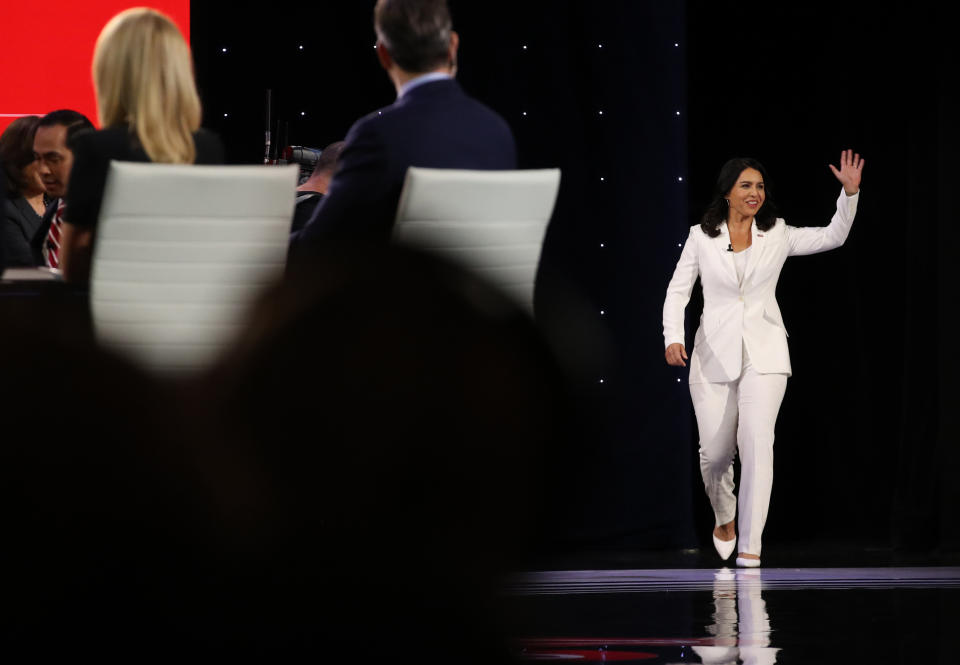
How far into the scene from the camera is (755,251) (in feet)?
14.8

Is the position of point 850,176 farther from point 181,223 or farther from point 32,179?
point 181,223

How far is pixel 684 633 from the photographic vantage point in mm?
2783

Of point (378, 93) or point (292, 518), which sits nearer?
point (292, 518)

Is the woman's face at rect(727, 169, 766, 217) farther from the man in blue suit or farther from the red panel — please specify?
the man in blue suit

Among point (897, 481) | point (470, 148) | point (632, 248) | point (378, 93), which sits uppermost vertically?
point (378, 93)

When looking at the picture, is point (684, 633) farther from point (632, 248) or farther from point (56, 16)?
point (56, 16)

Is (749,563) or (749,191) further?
(749,191)

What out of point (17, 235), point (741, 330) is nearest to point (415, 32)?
point (17, 235)

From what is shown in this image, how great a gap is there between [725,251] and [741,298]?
0.17 m

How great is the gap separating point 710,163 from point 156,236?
3.92 meters

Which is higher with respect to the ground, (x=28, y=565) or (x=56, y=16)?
(x=56, y=16)

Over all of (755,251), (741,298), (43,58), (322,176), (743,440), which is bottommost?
(743,440)

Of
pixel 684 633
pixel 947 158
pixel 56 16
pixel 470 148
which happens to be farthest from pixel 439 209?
pixel 947 158

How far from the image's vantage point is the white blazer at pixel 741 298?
4449 millimetres
